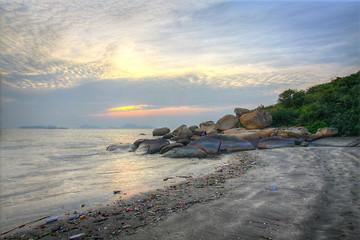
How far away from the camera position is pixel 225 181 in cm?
534

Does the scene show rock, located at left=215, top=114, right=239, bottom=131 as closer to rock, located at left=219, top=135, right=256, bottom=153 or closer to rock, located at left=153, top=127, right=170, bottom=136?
rock, located at left=219, top=135, right=256, bottom=153

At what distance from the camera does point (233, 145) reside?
1209cm

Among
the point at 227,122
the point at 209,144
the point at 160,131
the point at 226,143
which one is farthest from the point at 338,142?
the point at 160,131

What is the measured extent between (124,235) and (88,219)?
1011 millimetres

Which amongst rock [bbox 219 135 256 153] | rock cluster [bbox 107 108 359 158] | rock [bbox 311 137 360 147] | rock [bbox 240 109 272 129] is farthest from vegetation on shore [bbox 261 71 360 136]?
rock [bbox 219 135 256 153]

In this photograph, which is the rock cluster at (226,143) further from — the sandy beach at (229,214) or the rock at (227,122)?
the rock at (227,122)

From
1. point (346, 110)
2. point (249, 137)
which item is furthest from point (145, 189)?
point (346, 110)

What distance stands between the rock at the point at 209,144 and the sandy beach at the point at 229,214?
19.5 feet

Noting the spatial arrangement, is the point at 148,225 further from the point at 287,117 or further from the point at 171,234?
the point at 287,117

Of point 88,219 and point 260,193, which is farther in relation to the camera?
point 260,193

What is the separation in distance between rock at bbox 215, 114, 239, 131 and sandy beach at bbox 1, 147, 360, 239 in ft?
59.3

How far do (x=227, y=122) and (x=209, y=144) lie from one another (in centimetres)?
1245

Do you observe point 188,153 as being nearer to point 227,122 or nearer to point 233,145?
point 233,145

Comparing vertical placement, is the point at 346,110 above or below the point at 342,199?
above
